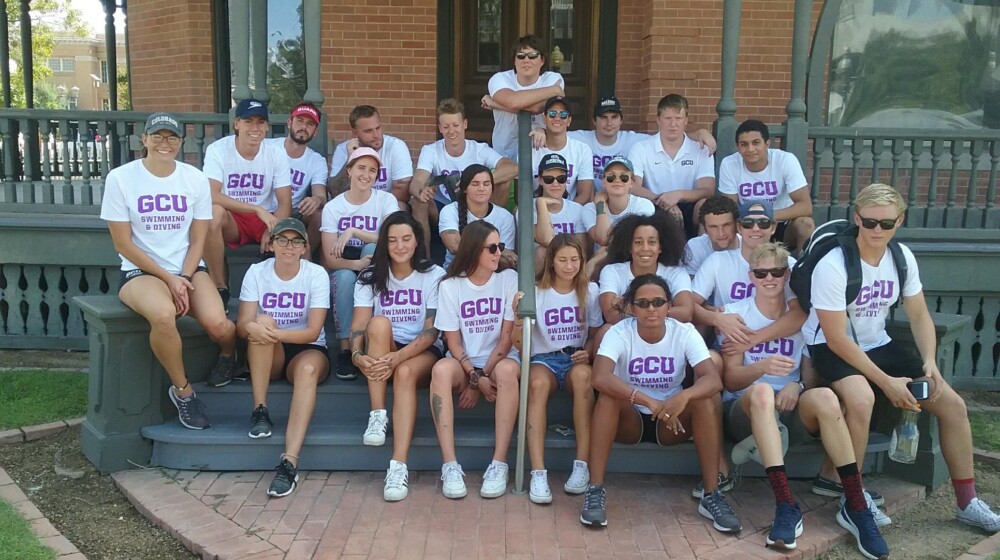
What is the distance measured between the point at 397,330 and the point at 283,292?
0.63 metres

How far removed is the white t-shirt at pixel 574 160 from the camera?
5555 mm

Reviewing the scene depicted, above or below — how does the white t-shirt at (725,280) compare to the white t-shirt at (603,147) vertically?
below

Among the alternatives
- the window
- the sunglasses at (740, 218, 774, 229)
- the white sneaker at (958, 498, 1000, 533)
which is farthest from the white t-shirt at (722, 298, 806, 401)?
the window

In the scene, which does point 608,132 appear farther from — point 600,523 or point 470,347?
point 600,523

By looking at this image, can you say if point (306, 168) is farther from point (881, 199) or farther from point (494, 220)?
point (881, 199)

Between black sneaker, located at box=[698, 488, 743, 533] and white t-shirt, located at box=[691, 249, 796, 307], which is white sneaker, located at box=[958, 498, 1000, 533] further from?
white t-shirt, located at box=[691, 249, 796, 307]

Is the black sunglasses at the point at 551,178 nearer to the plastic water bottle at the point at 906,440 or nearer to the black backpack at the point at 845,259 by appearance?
the black backpack at the point at 845,259

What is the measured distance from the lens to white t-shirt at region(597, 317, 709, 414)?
3945 millimetres

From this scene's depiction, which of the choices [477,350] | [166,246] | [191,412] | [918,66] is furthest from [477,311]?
[918,66]

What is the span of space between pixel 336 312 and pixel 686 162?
8.63 feet

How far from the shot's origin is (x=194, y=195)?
4438 millimetres

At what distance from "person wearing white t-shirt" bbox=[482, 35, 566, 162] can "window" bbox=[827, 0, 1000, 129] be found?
405 cm

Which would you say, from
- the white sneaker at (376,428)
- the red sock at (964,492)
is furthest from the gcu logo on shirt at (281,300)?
the red sock at (964,492)

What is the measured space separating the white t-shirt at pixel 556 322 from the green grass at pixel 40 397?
304 cm
